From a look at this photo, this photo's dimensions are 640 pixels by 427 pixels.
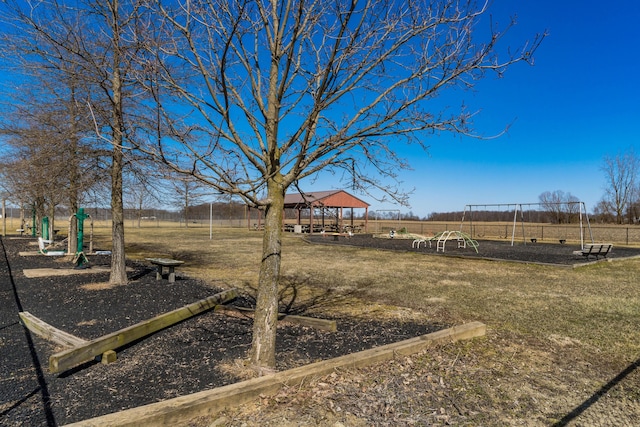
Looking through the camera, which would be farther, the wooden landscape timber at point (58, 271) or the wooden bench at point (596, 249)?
the wooden bench at point (596, 249)

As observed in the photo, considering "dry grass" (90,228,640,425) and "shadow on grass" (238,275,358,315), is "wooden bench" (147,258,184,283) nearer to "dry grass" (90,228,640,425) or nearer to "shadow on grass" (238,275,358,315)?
"dry grass" (90,228,640,425)

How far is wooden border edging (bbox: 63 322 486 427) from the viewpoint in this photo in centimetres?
268

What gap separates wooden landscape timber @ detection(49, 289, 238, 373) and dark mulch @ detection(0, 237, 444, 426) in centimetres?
12

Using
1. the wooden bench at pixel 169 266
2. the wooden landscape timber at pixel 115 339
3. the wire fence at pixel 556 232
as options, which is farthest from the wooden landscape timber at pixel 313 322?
the wire fence at pixel 556 232

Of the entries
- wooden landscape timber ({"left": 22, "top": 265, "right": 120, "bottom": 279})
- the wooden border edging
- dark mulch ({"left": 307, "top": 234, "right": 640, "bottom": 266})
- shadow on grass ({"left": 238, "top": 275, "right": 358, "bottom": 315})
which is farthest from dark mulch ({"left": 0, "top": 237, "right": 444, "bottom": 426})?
dark mulch ({"left": 307, "top": 234, "right": 640, "bottom": 266})

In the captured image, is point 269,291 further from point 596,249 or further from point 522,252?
point 522,252

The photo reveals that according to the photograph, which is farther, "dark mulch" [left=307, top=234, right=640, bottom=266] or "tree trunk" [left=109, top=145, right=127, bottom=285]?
"dark mulch" [left=307, top=234, right=640, bottom=266]

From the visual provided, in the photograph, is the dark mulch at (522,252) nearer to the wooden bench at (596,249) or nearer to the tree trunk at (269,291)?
the wooden bench at (596,249)

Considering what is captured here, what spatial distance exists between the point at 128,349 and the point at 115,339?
1.06 feet

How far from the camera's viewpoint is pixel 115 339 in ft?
14.0

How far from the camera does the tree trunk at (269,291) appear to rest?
12.9ft

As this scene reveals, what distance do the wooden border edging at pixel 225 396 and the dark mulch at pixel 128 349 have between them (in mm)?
479

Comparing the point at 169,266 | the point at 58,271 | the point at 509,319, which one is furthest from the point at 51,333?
the point at 58,271

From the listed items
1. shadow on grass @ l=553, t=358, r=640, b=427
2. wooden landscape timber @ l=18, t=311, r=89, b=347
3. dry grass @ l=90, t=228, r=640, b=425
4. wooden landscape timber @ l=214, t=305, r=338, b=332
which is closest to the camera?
shadow on grass @ l=553, t=358, r=640, b=427
